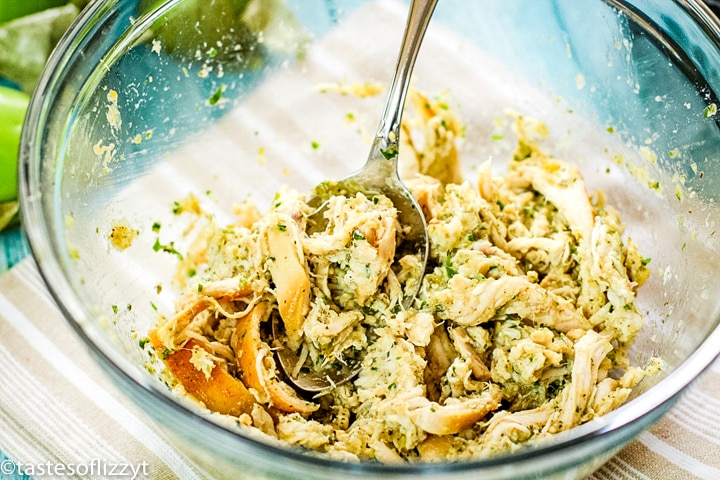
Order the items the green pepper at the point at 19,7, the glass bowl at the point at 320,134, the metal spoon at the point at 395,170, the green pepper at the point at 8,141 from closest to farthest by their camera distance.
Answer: the glass bowl at the point at 320,134 < the metal spoon at the point at 395,170 < the green pepper at the point at 8,141 < the green pepper at the point at 19,7

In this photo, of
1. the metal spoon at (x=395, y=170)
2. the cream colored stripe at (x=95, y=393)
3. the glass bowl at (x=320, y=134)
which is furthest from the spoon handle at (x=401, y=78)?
the cream colored stripe at (x=95, y=393)

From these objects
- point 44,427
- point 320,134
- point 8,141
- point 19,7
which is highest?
point 320,134

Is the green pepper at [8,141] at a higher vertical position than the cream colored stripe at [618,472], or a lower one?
lower

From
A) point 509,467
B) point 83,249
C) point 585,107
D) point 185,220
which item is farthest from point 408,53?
point 509,467

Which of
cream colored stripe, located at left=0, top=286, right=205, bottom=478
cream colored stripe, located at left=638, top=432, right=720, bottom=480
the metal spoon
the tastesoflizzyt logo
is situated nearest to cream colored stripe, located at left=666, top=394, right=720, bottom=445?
cream colored stripe, located at left=638, top=432, right=720, bottom=480

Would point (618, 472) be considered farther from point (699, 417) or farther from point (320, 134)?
point (320, 134)

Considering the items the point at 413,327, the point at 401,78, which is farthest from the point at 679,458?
the point at 401,78

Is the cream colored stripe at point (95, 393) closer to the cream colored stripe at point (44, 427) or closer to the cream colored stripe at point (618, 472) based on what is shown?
the cream colored stripe at point (44, 427)
